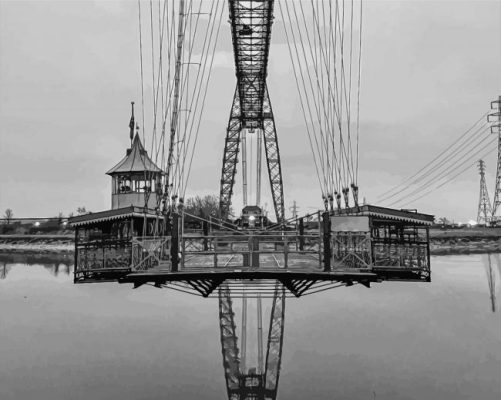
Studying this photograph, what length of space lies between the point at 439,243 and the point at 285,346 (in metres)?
55.7

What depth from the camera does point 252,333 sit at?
25.2 metres

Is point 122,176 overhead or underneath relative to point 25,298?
overhead

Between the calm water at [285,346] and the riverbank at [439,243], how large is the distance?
3067 cm

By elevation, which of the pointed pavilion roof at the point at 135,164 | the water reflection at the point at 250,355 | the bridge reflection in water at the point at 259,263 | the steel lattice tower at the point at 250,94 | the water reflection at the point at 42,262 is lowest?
the water reflection at the point at 250,355

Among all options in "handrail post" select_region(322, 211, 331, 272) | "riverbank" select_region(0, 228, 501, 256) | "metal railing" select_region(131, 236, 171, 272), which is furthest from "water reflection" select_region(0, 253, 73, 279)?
"handrail post" select_region(322, 211, 331, 272)

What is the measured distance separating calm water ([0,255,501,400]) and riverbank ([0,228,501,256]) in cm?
3067

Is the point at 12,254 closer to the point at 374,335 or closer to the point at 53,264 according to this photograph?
the point at 53,264

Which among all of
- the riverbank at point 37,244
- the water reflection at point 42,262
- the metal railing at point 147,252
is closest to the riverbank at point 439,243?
the riverbank at point 37,244

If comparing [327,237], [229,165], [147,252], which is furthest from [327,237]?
[229,165]

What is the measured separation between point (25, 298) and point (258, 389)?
951 inches

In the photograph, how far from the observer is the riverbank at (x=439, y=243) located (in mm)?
64250

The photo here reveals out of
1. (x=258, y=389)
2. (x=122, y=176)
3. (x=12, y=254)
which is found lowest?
(x=258, y=389)

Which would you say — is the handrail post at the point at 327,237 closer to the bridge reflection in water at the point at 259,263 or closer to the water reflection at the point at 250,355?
the bridge reflection in water at the point at 259,263

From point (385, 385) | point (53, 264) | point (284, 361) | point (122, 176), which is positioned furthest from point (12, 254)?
point (385, 385)
